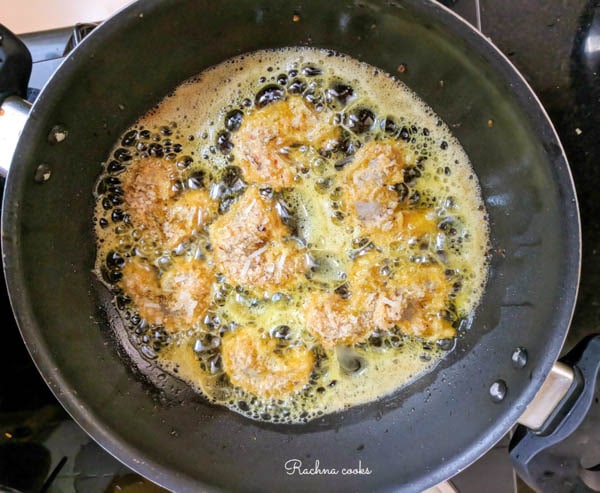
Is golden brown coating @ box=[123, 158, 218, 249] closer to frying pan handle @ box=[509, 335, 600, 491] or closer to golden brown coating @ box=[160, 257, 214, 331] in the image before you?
golden brown coating @ box=[160, 257, 214, 331]

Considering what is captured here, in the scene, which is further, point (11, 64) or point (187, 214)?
point (187, 214)

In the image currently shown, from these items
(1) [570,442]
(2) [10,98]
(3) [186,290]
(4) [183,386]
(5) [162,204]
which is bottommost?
(1) [570,442]

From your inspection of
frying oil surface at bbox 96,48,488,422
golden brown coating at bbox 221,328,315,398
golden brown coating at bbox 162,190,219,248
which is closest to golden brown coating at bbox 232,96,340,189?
frying oil surface at bbox 96,48,488,422

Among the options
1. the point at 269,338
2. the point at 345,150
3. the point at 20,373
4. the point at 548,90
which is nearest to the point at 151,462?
the point at 269,338

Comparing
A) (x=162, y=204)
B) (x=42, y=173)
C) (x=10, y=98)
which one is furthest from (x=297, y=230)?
(x=10, y=98)

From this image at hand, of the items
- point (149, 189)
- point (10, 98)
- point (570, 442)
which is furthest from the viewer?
point (149, 189)

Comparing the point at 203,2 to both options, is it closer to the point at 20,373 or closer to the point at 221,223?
the point at 221,223

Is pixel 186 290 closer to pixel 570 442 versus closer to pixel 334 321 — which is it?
pixel 334 321

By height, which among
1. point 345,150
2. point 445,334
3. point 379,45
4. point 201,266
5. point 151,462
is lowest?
point 151,462
